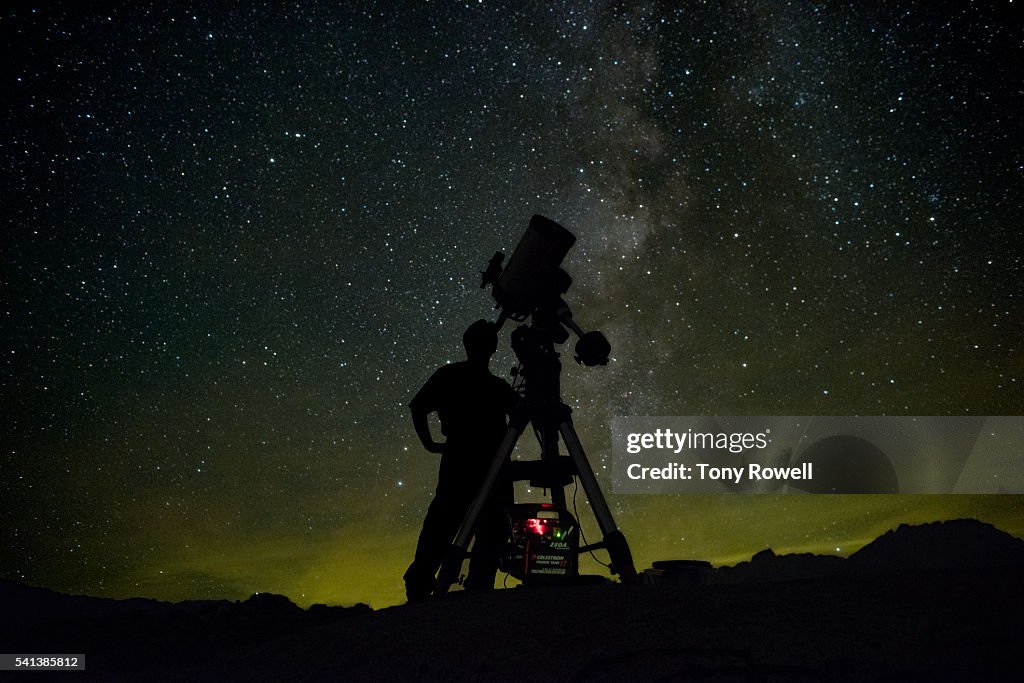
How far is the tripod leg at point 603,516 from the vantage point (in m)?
4.02

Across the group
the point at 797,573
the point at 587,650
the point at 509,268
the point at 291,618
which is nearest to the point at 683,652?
the point at 587,650

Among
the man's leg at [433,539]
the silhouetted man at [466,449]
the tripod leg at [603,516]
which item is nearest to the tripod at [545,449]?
the tripod leg at [603,516]

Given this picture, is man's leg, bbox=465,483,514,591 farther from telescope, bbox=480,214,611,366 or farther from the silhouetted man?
telescope, bbox=480,214,611,366

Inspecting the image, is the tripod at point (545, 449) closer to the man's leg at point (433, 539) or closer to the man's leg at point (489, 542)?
the man's leg at point (489, 542)

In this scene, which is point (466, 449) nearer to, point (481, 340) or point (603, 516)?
point (481, 340)

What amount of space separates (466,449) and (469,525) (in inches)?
28.2

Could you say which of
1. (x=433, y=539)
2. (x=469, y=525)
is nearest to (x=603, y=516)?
(x=469, y=525)

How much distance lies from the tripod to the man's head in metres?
0.27

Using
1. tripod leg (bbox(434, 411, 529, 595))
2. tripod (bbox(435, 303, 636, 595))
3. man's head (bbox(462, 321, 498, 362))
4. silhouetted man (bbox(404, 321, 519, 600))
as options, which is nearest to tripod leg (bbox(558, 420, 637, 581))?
tripod (bbox(435, 303, 636, 595))

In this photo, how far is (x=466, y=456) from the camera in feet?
15.5

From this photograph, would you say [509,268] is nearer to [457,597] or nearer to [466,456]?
[466,456]

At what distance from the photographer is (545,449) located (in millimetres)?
4438

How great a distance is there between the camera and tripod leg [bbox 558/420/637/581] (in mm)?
4016

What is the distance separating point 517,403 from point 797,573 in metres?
2.93
